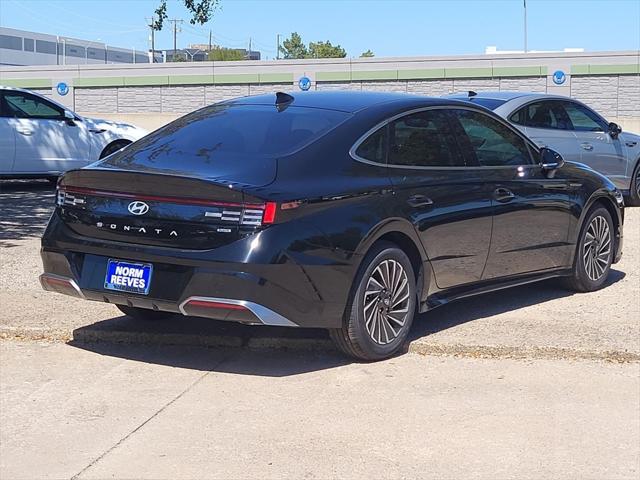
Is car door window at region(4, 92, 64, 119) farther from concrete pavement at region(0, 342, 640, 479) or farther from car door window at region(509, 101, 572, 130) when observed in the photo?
concrete pavement at region(0, 342, 640, 479)

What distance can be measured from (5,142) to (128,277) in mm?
9674

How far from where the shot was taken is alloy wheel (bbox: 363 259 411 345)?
19.3 ft

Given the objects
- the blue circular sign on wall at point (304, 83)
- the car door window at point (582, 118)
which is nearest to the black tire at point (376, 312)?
the car door window at point (582, 118)

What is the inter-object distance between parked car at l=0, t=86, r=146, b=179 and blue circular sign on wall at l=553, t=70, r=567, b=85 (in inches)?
972

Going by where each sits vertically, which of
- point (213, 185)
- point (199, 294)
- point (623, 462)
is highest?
point (213, 185)

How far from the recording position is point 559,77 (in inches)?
1437

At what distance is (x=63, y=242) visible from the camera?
5.93m

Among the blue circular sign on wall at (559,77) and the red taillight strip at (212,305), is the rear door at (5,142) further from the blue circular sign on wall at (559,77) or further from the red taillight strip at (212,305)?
the blue circular sign on wall at (559,77)

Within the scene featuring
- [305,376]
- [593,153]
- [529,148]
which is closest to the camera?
[305,376]

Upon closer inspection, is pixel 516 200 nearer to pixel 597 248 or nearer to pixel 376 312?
pixel 597 248

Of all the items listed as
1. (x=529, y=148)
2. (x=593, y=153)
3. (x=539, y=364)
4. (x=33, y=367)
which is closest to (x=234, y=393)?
(x=33, y=367)

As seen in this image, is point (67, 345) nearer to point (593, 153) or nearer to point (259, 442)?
point (259, 442)

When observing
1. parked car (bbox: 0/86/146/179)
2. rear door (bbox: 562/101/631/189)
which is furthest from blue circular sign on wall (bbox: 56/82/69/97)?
rear door (bbox: 562/101/631/189)

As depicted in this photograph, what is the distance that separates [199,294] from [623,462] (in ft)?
7.82
